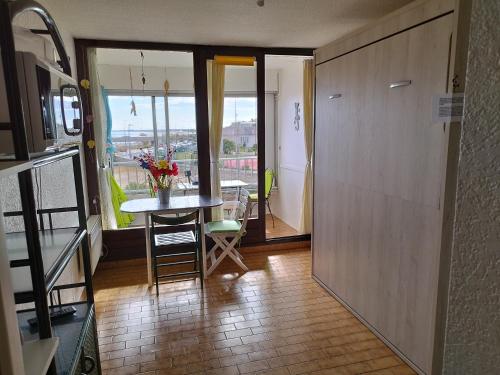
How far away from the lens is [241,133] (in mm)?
4652

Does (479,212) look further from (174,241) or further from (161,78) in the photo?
(161,78)

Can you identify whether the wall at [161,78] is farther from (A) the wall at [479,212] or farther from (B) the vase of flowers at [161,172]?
(A) the wall at [479,212]

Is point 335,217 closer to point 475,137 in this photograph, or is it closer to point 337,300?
point 337,300

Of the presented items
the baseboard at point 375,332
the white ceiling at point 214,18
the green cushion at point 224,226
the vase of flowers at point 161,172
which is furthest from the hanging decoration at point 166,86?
the baseboard at point 375,332

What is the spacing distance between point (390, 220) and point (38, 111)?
6.70 feet

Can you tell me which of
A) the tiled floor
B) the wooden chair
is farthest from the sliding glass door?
the tiled floor

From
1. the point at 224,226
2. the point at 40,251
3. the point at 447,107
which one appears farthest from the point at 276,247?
the point at 40,251

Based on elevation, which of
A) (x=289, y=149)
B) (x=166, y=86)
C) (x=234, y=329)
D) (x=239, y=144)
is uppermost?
(x=166, y=86)

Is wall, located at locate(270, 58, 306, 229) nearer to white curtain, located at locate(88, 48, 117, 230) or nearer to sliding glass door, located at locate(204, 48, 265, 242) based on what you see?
sliding glass door, located at locate(204, 48, 265, 242)

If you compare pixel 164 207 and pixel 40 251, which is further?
pixel 164 207

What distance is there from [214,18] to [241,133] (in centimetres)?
195

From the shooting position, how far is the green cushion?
3514 mm

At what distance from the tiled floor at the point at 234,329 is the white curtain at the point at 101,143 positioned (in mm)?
665

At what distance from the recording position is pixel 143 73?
4562 mm
